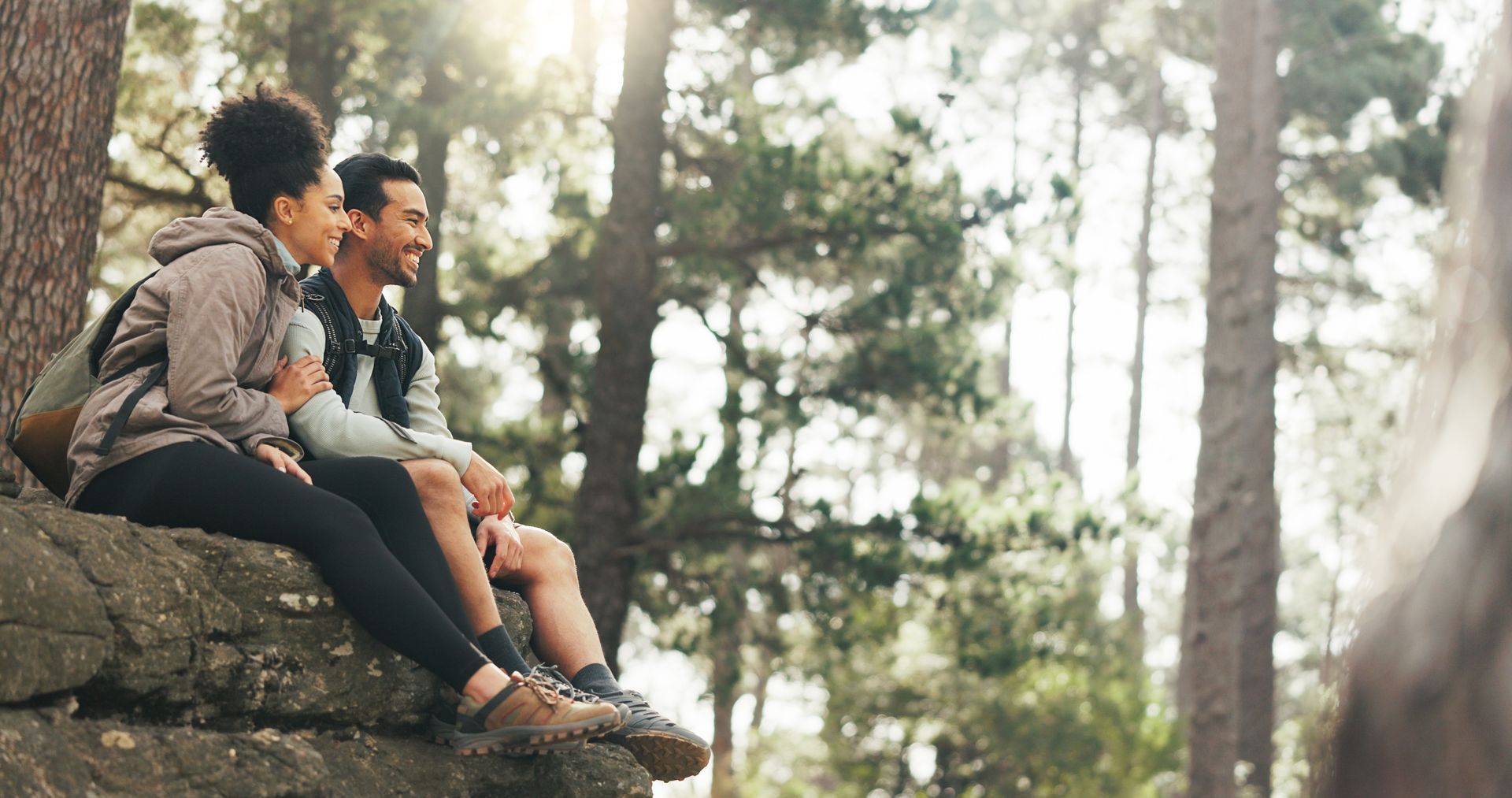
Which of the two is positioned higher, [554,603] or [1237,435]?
[1237,435]

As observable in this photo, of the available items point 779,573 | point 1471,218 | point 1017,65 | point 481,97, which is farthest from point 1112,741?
point 1017,65

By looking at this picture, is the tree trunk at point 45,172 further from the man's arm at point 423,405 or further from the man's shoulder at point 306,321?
the man's shoulder at point 306,321

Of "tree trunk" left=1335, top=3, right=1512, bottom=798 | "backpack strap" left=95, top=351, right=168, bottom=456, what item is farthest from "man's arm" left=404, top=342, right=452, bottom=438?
"tree trunk" left=1335, top=3, right=1512, bottom=798

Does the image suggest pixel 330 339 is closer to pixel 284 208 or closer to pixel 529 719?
pixel 284 208

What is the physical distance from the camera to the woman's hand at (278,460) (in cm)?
324

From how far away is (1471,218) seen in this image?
1.52m

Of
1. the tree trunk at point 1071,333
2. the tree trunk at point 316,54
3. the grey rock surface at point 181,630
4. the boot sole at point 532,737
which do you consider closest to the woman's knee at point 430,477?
the grey rock surface at point 181,630

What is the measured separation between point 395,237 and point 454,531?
870 mm

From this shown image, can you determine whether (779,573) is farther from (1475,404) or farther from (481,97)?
(1475,404)

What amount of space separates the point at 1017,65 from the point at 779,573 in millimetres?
16927

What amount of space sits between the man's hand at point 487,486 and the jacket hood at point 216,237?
708 mm

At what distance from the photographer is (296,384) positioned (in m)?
3.40

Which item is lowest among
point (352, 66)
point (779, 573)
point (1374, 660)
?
point (779, 573)

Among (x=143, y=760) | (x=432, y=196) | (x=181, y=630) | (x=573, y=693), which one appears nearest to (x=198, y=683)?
(x=181, y=630)
